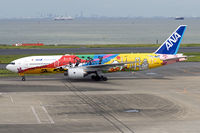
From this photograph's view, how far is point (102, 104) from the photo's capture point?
37.4 m

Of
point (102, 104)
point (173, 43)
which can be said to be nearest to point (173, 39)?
point (173, 43)

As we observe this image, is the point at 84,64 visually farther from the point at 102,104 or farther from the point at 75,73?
the point at 102,104

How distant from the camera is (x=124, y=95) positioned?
42.1 meters

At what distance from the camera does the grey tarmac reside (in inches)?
1156

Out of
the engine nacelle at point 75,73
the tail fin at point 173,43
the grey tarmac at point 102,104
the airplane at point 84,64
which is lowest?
the grey tarmac at point 102,104

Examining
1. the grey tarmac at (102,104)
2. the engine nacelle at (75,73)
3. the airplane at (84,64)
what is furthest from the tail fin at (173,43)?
the engine nacelle at (75,73)

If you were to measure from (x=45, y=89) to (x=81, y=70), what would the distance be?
688 centimetres

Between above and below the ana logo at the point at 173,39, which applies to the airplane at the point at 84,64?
below

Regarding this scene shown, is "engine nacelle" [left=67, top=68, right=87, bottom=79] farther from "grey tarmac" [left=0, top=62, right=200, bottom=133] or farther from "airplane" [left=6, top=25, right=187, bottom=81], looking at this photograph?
"grey tarmac" [left=0, top=62, right=200, bottom=133]

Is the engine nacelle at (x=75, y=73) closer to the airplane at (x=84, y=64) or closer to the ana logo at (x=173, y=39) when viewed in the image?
the airplane at (x=84, y=64)

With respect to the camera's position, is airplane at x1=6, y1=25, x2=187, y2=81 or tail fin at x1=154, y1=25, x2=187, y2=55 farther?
tail fin at x1=154, y1=25, x2=187, y2=55

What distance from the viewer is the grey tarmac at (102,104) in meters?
29.4

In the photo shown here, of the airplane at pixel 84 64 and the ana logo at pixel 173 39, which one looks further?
the ana logo at pixel 173 39

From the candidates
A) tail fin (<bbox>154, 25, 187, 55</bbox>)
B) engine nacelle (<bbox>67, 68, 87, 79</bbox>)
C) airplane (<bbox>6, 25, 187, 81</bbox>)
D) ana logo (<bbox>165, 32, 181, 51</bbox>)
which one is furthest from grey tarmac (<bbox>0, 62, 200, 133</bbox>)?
ana logo (<bbox>165, 32, 181, 51</bbox>)
